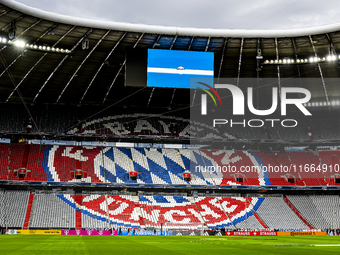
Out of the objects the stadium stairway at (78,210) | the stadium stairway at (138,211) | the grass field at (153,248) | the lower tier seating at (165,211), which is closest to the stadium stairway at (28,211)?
the lower tier seating at (165,211)

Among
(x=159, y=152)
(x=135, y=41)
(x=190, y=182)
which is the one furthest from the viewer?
(x=159, y=152)

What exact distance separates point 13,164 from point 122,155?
548 inches

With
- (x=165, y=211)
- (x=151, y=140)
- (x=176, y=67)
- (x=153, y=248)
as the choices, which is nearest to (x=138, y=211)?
(x=165, y=211)

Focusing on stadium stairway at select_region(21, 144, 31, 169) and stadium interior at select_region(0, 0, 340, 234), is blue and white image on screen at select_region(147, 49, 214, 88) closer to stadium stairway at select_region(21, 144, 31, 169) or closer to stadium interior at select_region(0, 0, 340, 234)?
stadium interior at select_region(0, 0, 340, 234)

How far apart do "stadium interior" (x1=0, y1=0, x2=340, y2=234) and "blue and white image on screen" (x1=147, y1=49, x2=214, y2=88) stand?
3.89ft

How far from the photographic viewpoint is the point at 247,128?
5675 cm

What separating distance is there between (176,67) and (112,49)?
248 inches

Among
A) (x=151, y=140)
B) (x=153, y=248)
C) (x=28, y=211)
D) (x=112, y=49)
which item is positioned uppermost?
(x=112, y=49)

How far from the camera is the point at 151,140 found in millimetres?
55406

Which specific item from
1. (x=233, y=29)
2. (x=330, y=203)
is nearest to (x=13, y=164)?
(x=233, y=29)

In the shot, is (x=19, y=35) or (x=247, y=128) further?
(x=247, y=128)

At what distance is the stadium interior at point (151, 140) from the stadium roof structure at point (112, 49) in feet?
0.51

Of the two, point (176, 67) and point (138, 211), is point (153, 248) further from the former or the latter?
point (138, 211)

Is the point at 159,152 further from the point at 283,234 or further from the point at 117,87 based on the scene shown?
the point at 283,234
